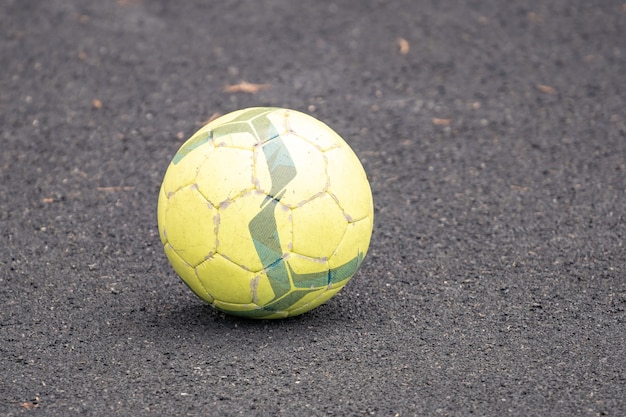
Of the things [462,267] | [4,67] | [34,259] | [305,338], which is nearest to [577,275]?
[462,267]

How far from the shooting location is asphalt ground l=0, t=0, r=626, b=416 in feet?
12.5

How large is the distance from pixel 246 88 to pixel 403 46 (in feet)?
5.34

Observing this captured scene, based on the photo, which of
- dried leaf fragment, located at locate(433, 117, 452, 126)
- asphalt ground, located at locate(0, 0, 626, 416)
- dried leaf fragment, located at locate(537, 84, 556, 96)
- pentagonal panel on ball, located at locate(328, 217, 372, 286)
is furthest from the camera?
dried leaf fragment, located at locate(537, 84, 556, 96)

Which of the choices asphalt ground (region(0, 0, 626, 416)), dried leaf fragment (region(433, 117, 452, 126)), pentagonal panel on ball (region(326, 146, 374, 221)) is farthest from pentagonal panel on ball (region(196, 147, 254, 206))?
dried leaf fragment (region(433, 117, 452, 126))

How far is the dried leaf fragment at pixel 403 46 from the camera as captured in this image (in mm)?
8062

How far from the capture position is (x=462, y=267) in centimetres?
493

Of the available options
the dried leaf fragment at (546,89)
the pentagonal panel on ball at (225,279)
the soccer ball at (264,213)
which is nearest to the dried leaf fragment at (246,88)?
the dried leaf fragment at (546,89)

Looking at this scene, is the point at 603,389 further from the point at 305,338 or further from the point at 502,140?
the point at 502,140

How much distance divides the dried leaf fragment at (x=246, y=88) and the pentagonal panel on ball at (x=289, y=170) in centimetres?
341

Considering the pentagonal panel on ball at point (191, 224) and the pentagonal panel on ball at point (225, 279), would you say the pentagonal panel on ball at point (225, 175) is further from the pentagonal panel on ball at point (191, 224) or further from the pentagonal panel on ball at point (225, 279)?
the pentagonal panel on ball at point (225, 279)

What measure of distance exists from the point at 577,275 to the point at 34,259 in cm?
291

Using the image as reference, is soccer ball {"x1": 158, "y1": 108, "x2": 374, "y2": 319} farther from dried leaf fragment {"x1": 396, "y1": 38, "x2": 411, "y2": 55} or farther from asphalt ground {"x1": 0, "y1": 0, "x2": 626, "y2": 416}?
dried leaf fragment {"x1": 396, "y1": 38, "x2": 411, "y2": 55}

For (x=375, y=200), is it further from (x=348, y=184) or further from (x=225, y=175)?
(x=225, y=175)

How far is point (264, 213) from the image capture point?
386 centimetres
